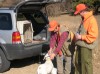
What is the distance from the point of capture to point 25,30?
9.76 meters

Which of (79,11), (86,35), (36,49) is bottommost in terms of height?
(36,49)

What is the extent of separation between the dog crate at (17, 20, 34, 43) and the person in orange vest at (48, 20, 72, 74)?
182 cm

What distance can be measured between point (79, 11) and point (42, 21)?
12.8 feet

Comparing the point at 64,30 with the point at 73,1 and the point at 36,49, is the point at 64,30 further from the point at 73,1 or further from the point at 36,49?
the point at 73,1

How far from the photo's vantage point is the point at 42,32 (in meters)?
10.4

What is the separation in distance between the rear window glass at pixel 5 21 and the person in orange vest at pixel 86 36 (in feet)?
8.88

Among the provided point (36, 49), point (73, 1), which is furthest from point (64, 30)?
point (73, 1)

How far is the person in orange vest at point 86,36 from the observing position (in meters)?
6.66

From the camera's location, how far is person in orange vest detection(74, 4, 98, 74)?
6664 millimetres

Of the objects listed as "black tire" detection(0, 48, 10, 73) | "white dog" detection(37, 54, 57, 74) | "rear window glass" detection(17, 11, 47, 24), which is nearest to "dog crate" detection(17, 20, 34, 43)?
"rear window glass" detection(17, 11, 47, 24)

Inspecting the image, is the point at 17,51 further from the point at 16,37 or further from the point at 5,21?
the point at 5,21

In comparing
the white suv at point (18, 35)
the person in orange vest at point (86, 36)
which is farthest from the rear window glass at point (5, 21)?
the person in orange vest at point (86, 36)

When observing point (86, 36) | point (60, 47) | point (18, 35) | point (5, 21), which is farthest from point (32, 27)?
point (86, 36)

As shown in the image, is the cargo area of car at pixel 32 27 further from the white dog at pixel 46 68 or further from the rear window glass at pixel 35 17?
the white dog at pixel 46 68
